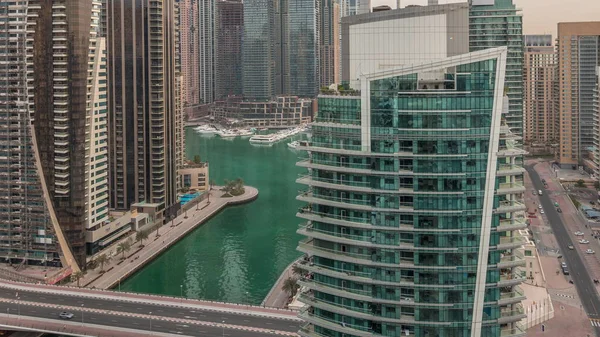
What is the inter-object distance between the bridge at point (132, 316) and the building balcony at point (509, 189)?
11.8 metres

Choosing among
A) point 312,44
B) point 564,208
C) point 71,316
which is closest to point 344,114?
point 71,316

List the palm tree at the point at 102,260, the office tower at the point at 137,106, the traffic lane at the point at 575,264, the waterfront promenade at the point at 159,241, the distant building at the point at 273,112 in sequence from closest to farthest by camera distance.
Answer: the traffic lane at the point at 575,264, the waterfront promenade at the point at 159,241, the palm tree at the point at 102,260, the office tower at the point at 137,106, the distant building at the point at 273,112

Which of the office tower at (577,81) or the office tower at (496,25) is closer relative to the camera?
the office tower at (496,25)

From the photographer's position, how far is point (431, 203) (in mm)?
18047

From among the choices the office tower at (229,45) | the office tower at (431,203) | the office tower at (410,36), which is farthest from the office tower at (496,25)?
the office tower at (229,45)

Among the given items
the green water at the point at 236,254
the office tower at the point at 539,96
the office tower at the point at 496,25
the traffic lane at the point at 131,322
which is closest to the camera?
the traffic lane at the point at 131,322

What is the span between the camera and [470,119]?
18.0 metres

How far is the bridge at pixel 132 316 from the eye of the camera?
27297 mm

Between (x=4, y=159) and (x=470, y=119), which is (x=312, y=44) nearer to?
(x=4, y=159)

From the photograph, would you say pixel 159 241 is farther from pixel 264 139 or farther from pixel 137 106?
pixel 264 139

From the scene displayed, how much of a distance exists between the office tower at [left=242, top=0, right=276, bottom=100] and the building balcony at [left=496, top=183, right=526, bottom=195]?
108428 millimetres

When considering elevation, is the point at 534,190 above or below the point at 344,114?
below

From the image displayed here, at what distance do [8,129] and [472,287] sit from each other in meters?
28.1

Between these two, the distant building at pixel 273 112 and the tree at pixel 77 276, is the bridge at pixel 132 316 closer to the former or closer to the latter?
the tree at pixel 77 276
